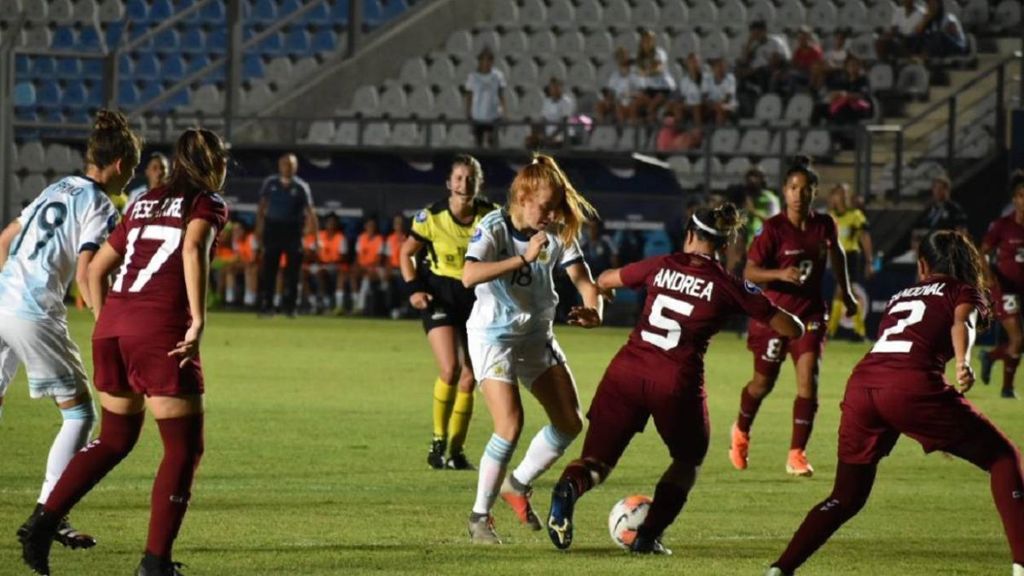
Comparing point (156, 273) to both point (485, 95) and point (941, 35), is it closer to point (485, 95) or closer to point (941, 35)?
point (485, 95)

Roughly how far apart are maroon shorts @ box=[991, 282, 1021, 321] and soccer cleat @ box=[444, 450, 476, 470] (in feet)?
27.0

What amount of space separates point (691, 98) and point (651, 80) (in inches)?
29.9

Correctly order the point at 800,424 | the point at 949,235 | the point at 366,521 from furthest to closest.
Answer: the point at 800,424, the point at 366,521, the point at 949,235

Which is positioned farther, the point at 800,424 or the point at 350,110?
the point at 350,110

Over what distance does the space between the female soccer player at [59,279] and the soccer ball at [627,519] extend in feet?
7.95

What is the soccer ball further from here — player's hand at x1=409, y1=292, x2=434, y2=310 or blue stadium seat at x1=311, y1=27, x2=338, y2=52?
blue stadium seat at x1=311, y1=27, x2=338, y2=52

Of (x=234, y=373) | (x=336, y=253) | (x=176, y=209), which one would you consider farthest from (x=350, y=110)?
(x=176, y=209)

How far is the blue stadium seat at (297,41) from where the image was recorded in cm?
3428

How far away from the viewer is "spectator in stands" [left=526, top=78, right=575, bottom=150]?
29188 mm

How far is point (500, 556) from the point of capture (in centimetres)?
907

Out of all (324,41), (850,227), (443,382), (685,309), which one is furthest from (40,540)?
(324,41)

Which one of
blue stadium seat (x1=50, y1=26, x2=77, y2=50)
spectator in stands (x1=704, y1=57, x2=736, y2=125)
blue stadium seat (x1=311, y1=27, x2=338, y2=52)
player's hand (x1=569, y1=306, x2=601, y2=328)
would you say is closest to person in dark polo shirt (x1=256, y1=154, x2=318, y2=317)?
spectator in stands (x1=704, y1=57, x2=736, y2=125)

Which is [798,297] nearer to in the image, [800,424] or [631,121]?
[800,424]

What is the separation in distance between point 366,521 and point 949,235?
3.37 m
